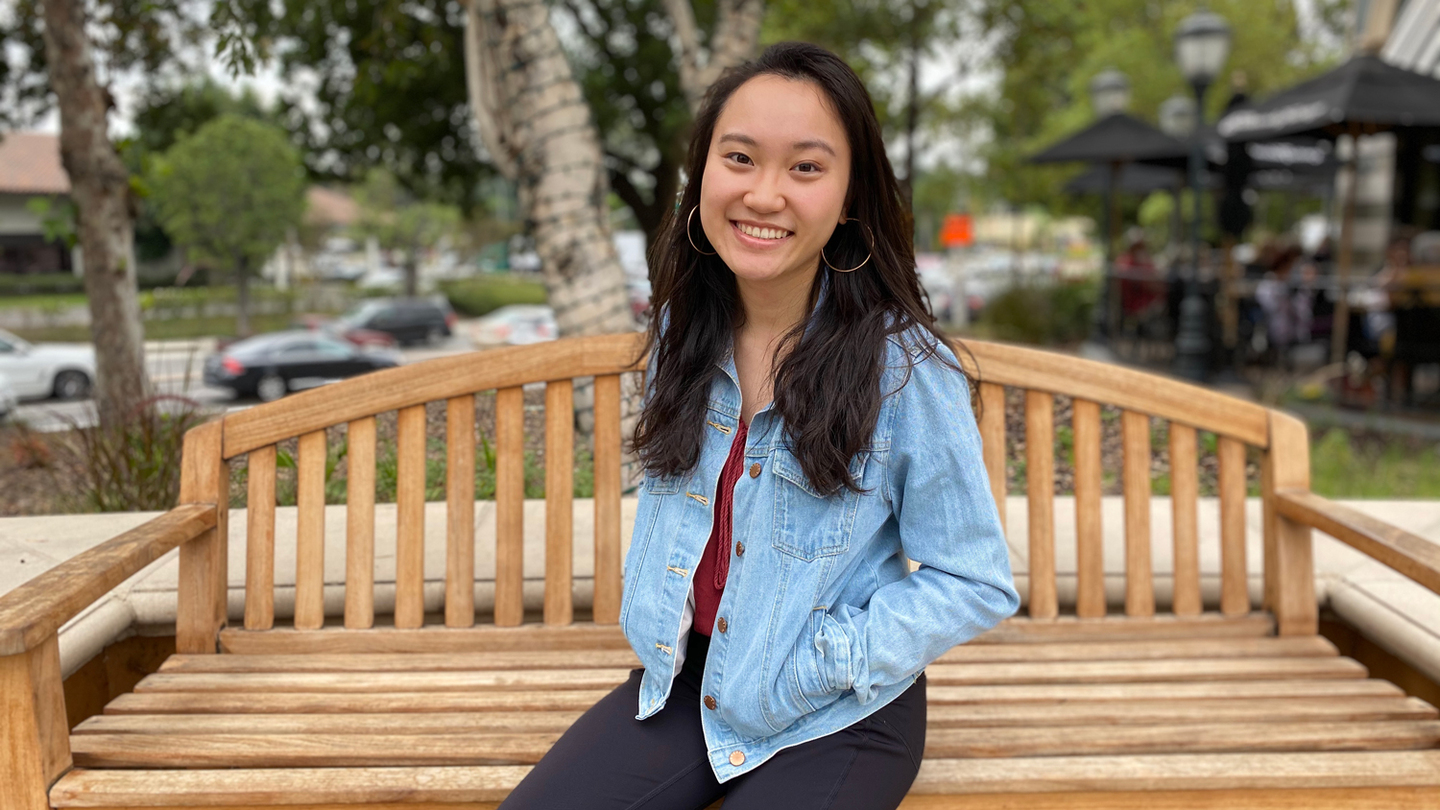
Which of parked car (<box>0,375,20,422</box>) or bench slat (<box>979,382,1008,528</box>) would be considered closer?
bench slat (<box>979,382,1008,528</box>)

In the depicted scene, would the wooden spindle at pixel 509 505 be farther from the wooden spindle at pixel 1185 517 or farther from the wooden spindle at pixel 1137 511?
the wooden spindle at pixel 1185 517

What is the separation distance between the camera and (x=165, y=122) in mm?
9945

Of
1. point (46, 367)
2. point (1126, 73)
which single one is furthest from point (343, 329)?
point (1126, 73)

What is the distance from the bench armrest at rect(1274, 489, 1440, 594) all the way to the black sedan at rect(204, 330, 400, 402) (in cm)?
225

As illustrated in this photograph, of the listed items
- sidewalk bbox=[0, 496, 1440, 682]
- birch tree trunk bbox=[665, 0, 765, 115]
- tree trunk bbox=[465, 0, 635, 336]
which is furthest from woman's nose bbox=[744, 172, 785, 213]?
birch tree trunk bbox=[665, 0, 765, 115]

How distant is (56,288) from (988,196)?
2563cm

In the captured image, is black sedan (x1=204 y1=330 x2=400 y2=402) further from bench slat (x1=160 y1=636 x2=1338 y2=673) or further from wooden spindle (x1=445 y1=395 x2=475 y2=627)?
bench slat (x1=160 y1=636 x2=1338 y2=673)

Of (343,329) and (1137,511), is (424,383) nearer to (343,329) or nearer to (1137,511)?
(1137,511)

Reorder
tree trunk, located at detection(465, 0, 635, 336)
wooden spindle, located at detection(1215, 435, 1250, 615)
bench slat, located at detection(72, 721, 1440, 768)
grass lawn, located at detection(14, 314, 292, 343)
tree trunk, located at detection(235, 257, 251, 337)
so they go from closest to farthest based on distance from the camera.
Answer: bench slat, located at detection(72, 721, 1440, 768)
wooden spindle, located at detection(1215, 435, 1250, 615)
tree trunk, located at detection(465, 0, 635, 336)
grass lawn, located at detection(14, 314, 292, 343)
tree trunk, located at detection(235, 257, 251, 337)

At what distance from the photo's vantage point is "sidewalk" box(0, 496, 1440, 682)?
253cm

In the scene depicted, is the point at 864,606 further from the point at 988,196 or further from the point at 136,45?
the point at 988,196

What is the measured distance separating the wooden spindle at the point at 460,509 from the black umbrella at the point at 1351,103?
23.7ft

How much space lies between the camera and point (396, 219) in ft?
109

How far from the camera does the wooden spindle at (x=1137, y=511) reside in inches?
103
